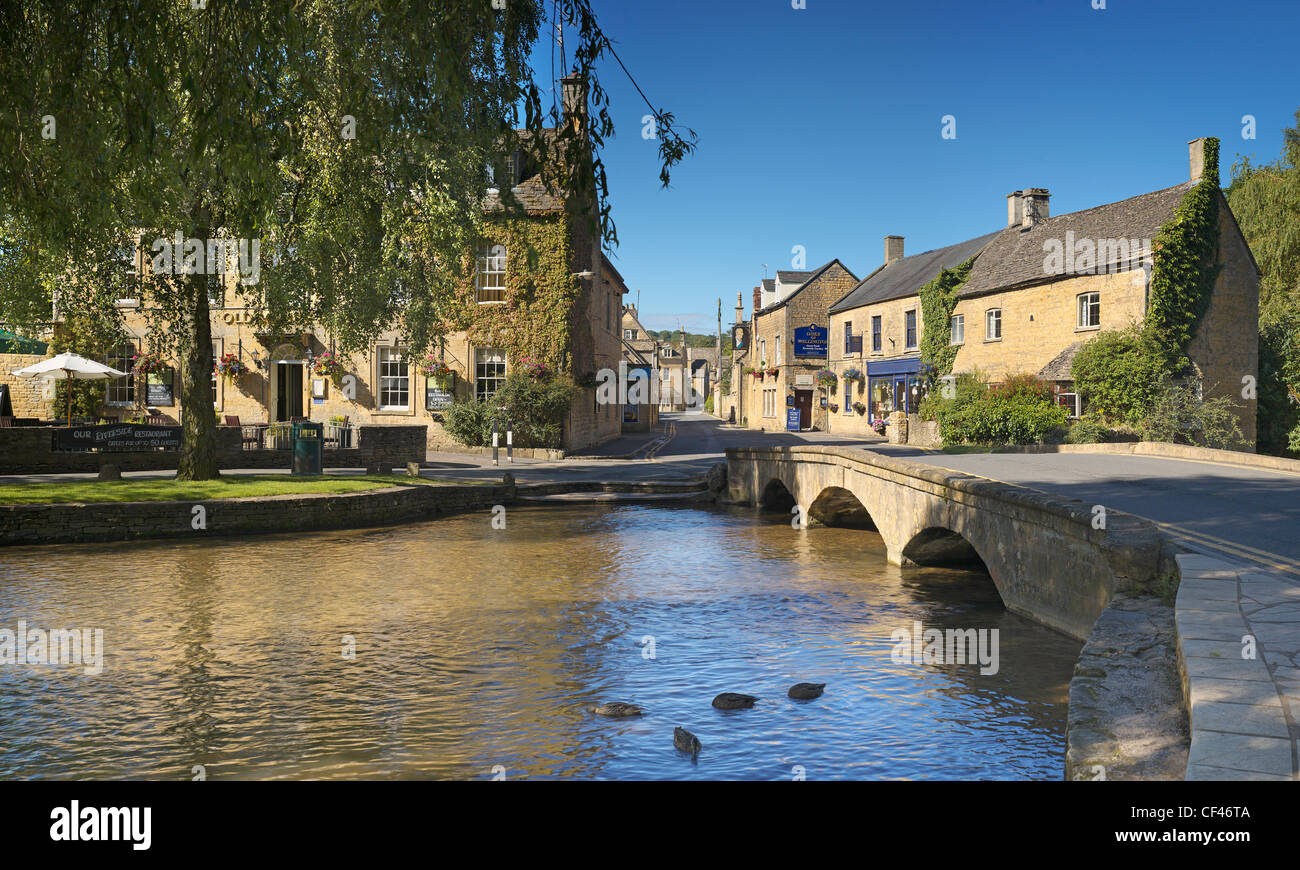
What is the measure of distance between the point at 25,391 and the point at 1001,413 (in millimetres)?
30062

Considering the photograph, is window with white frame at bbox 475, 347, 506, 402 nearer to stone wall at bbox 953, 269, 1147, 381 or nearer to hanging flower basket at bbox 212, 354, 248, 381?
hanging flower basket at bbox 212, 354, 248, 381

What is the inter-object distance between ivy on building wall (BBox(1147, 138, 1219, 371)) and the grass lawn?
73.9 feet

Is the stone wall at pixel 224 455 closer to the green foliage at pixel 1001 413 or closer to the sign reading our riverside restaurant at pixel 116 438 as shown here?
the sign reading our riverside restaurant at pixel 116 438

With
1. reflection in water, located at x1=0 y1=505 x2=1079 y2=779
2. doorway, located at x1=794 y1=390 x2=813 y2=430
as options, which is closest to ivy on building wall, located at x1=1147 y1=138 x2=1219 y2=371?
reflection in water, located at x1=0 y1=505 x2=1079 y2=779

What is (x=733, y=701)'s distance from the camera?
746 cm

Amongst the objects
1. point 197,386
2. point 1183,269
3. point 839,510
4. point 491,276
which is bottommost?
point 839,510

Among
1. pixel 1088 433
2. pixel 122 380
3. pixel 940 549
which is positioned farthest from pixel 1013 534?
pixel 122 380

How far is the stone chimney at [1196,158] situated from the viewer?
93.9 ft

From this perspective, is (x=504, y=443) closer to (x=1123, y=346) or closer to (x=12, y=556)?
(x=12, y=556)

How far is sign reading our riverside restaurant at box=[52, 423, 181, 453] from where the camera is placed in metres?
20.8

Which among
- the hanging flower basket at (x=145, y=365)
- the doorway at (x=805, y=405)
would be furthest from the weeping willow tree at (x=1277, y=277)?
the hanging flower basket at (x=145, y=365)

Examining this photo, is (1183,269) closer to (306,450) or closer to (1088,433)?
(1088,433)

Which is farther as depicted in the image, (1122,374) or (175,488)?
(1122,374)

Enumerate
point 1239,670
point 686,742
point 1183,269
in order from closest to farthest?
point 1239,670
point 686,742
point 1183,269
